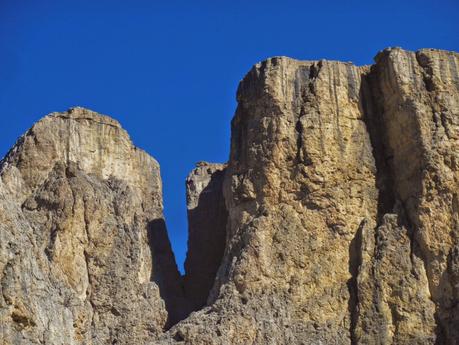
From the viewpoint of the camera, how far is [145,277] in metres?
73.4

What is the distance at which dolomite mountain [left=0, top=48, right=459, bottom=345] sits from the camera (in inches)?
2527

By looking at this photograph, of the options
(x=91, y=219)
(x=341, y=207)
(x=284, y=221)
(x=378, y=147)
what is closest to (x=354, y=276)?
(x=341, y=207)

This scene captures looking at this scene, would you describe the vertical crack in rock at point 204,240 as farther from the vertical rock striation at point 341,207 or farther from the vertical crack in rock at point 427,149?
the vertical crack in rock at point 427,149

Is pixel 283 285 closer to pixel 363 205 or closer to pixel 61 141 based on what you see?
pixel 363 205

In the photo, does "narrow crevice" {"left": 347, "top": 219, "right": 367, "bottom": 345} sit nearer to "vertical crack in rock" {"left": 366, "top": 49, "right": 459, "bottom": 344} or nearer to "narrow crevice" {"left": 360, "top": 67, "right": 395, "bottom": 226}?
"narrow crevice" {"left": 360, "top": 67, "right": 395, "bottom": 226}

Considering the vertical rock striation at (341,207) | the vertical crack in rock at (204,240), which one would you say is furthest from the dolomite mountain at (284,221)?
the vertical crack in rock at (204,240)

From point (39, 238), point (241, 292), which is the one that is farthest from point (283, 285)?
point (39, 238)

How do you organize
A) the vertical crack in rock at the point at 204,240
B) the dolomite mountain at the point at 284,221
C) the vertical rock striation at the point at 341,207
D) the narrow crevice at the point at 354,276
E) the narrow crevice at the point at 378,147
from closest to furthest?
the dolomite mountain at the point at 284,221, the vertical rock striation at the point at 341,207, the narrow crevice at the point at 354,276, the narrow crevice at the point at 378,147, the vertical crack in rock at the point at 204,240

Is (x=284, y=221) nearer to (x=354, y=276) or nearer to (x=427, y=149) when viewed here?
(x=354, y=276)

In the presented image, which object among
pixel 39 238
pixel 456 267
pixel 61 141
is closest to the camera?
pixel 456 267

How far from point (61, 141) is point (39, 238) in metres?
7.02

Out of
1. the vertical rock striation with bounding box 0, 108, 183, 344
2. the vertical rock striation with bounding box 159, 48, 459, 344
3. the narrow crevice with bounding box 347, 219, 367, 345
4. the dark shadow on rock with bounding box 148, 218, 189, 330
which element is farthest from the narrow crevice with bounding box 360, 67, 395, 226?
the vertical rock striation with bounding box 0, 108, 183, 344

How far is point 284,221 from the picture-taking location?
223 ft

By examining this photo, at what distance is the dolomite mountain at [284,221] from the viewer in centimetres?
6419
